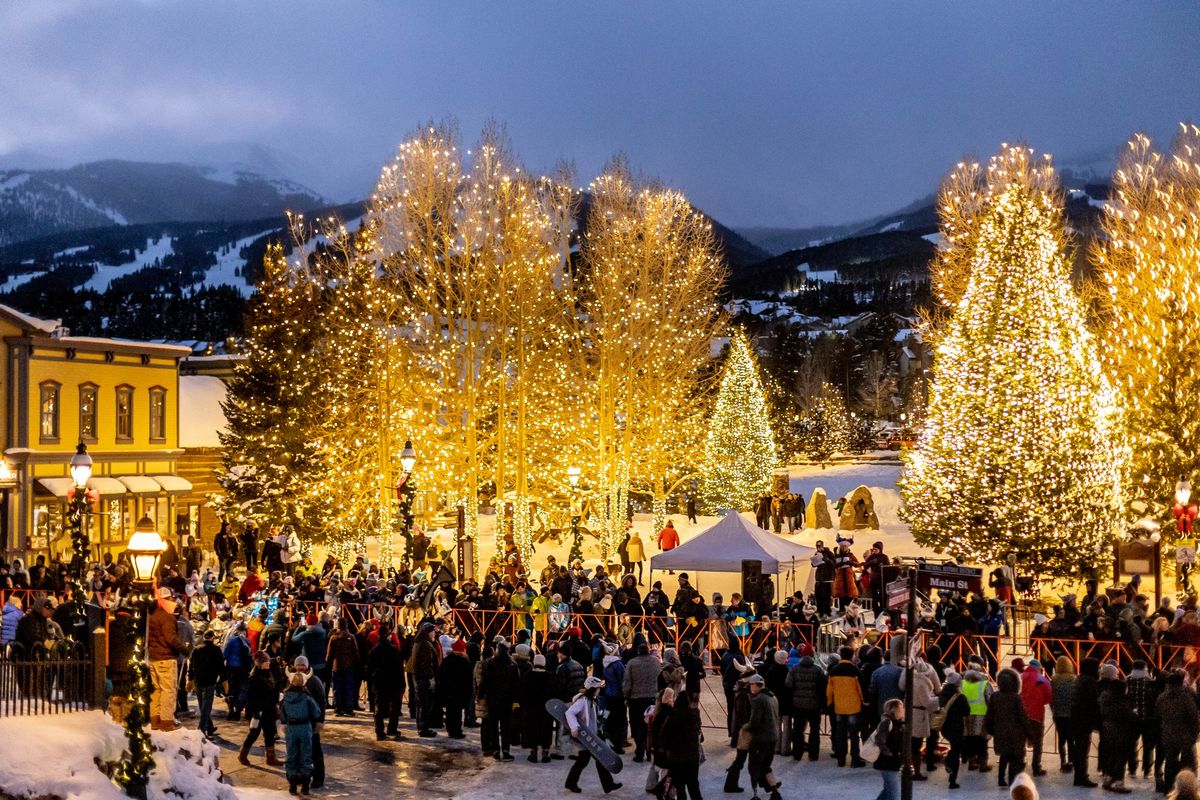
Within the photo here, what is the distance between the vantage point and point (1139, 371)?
118ft

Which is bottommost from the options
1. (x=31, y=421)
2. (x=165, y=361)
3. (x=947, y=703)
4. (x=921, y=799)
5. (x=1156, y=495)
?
(x=921, y=799)

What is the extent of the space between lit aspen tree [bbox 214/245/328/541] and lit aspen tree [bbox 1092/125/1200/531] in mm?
24852

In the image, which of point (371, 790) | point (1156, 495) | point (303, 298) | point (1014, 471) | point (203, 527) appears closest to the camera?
point (371, 790)

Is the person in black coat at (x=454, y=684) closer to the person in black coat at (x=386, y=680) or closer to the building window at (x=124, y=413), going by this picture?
the person in black coat at (x=386, y=680)

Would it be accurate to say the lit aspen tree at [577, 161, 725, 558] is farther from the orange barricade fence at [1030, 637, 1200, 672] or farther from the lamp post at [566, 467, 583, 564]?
the orange barricade fence at [1030, 637, 1200, 672]

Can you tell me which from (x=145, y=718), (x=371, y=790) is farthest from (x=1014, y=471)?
(x=145, y=718)

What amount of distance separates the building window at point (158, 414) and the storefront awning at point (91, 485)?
10.5 feet

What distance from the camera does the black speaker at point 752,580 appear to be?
22.8 m

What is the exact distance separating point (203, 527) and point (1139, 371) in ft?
110

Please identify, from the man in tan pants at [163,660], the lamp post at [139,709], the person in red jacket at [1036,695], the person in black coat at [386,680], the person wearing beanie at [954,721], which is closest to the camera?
the lamp post at [139,709]

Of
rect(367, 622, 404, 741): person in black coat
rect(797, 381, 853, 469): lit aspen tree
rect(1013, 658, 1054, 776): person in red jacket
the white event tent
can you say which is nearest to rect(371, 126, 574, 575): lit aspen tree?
the white event tent

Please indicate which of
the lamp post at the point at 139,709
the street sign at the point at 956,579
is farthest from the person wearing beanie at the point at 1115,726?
the lamp post at the point at 139,709

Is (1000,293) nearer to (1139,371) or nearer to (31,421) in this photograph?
(1139,371)

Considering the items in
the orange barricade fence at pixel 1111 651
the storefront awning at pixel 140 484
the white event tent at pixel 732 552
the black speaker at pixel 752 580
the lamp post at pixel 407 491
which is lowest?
the orange barricade fence at pixel 1111 651
